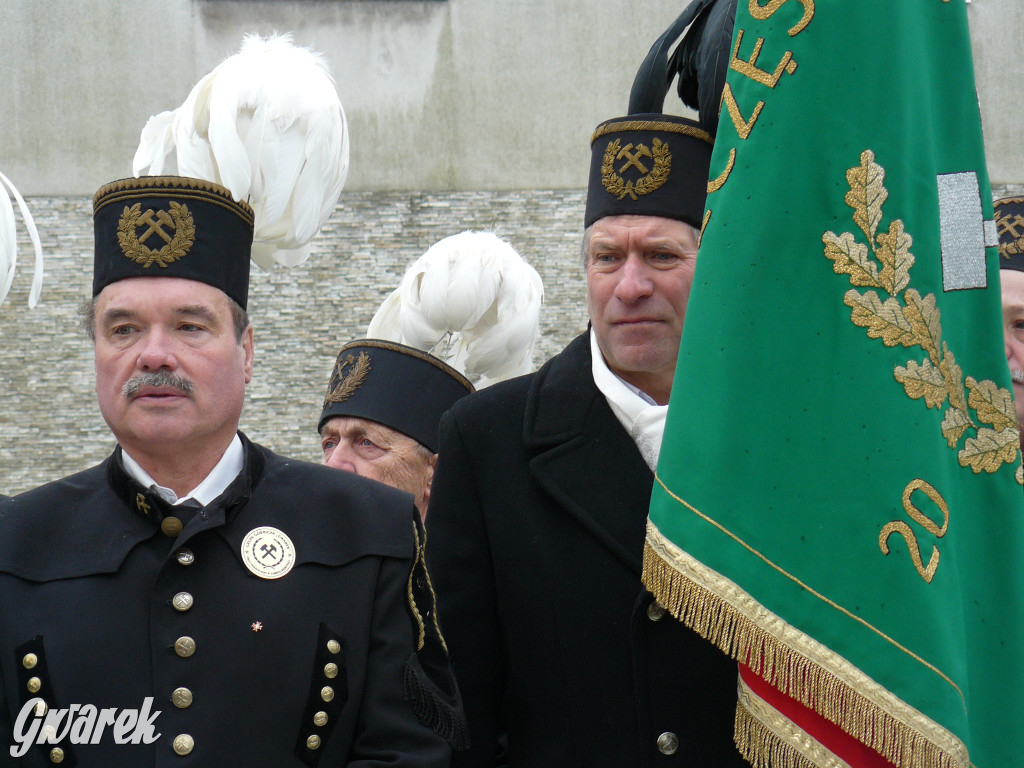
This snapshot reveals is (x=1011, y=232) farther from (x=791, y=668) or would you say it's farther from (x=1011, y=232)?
(x=791, y=668)

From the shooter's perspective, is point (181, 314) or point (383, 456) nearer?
point (181, 314)

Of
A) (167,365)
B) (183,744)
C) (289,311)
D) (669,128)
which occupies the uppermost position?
(669,128)

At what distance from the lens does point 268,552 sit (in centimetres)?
233

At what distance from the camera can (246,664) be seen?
222 cm

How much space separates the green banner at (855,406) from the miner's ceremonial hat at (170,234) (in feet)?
3.25

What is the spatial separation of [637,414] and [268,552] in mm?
809

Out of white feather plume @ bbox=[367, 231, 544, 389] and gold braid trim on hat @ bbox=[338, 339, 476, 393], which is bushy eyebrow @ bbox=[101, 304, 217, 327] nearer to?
gold braid trim on hat @ bbox=[338, 339, 476, 393]

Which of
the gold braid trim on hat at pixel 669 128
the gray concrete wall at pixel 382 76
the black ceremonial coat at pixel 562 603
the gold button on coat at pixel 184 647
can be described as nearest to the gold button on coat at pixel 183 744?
the gold button on coat at pixel 184 647

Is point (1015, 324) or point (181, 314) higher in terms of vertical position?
point (181, 314)

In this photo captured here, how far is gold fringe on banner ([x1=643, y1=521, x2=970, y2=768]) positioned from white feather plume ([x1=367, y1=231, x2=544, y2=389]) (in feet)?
9.63

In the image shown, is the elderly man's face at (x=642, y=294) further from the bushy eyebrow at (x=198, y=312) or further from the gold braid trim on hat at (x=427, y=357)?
the gold braid trim on hat at (x=427, y=357)

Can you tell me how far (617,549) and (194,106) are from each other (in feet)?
5.53

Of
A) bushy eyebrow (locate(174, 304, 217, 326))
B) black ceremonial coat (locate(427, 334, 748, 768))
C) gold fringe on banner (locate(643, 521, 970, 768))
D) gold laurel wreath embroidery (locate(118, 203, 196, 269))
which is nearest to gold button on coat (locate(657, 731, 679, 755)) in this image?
black ceremonial coat (locate(427, 334, 748, 768))

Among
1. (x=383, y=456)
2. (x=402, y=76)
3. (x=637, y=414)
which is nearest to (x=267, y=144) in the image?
(x=637, y=414)
